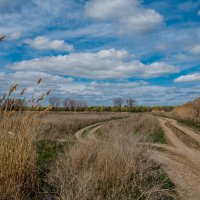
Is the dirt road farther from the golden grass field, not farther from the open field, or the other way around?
the golden grass field

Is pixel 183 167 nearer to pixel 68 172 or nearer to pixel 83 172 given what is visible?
pixel 83 172

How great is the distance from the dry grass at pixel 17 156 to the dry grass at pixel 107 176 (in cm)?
76

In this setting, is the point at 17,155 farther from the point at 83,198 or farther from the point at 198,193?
the point at 198,193

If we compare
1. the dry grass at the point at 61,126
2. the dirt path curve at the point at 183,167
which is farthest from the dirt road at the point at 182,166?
the dry grass at the point at 61,126

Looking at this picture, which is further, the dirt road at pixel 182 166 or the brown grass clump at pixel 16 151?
the dirt road at pixel 182 166

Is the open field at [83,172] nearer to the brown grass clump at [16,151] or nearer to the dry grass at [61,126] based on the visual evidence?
the brown grass clump at [16,151]

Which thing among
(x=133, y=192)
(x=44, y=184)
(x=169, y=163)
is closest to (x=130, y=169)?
(x=133, y=192)

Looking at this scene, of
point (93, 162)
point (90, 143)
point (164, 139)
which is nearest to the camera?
point (93, 162)

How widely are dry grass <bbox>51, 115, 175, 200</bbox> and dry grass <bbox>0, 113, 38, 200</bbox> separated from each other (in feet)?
2.50

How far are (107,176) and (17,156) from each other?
242 cm

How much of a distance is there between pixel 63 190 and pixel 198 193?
3.76 metres

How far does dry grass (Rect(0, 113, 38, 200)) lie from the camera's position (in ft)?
19.3

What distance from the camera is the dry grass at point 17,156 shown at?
19.3ft

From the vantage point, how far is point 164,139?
753 inches
